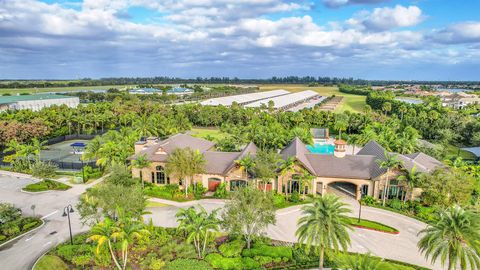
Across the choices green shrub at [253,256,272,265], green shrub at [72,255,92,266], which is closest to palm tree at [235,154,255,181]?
green shrub at [253,256,272,265]

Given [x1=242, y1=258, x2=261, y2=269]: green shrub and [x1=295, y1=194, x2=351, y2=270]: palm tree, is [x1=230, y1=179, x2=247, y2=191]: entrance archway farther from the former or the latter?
[x1=295, y1=194, x2=351, y2=270]: palm tree

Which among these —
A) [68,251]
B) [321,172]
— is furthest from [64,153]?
[321,172]

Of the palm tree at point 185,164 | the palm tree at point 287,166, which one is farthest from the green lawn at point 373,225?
the palm tree at point 185,164

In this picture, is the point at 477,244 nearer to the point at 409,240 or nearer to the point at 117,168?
the point at 409,240

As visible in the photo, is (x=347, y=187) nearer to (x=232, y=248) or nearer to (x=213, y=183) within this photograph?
(x=213, y=183)

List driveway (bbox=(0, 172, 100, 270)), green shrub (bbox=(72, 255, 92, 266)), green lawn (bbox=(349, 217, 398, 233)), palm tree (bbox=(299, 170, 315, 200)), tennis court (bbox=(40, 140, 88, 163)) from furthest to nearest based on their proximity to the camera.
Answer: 1. tennis court (bbox=(40, 140, 88, 163))
2. palm tree (bbox=(299, 170, 315, 200))
3. green lawn (bbox=(349, 217, 398, 233))
4. driveway (bbox=(0, 172, 100, 270))
5. green shrub (bbox=(72, 255, 92, 266))

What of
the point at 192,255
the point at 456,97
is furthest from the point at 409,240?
the point at 456,97
